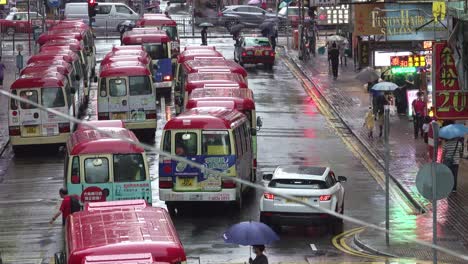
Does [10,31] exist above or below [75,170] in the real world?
below

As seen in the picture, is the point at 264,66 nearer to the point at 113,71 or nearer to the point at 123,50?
the point at 123,50

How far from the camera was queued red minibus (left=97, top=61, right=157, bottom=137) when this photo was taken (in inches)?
1561

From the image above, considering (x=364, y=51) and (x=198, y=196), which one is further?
(x=364, y=51)

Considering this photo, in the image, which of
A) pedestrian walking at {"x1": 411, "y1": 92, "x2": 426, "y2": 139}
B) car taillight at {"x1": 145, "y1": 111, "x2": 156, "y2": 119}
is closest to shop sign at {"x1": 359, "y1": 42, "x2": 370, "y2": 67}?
pedestrian walking at {"x1": 411, "y1": 92, "x2": 426, "y2": 139}

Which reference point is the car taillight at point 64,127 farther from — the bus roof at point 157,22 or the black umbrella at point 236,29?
the black umbrella at point 236,29

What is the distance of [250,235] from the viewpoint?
19.8 m

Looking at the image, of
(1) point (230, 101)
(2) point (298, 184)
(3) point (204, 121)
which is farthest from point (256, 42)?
(2) point (298, 184)

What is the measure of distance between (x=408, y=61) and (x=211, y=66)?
7586 mm

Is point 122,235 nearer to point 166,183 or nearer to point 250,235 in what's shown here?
point 250,235

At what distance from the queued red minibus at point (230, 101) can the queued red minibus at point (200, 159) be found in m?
3.33

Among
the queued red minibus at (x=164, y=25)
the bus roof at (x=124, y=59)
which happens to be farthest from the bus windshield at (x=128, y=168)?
the queued red minibus at (x=164, y=25)

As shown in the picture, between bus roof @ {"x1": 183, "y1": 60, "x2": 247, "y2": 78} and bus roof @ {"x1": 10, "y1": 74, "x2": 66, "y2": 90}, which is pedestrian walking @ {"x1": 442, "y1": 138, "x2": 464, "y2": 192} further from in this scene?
bus roof @ {"x1": 10, "y1": 74, "x2": 66, "y2": 90}

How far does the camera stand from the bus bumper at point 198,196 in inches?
1087

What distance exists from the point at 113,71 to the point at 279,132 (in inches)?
234
